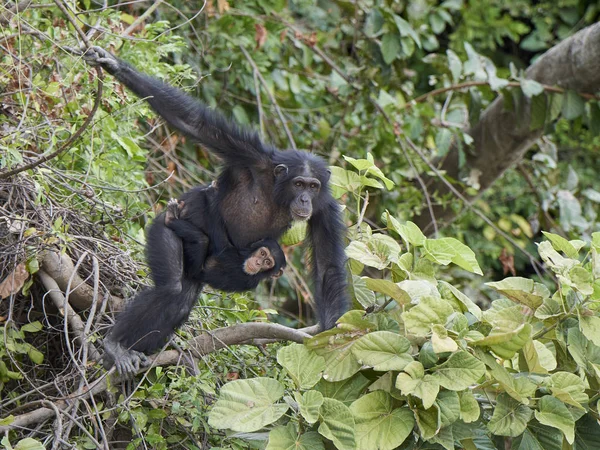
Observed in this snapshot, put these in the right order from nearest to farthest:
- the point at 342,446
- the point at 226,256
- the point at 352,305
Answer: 1. the point at 342,446
2. the point at 352,305
3. the point at 226,256

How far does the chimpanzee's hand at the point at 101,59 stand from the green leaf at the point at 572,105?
463 centimetres

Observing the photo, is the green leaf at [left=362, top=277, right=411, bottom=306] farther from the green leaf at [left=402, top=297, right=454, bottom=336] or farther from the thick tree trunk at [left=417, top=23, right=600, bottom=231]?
the thick tree trunk at [left=417, top=23, right=600, bottom=231]

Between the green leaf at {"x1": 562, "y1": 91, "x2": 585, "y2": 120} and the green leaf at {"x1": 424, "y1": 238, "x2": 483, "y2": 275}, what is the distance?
409cm

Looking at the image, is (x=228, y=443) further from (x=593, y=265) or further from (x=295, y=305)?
(x=295, y=305)

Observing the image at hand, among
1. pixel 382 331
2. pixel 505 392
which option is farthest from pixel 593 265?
pixel 382 331

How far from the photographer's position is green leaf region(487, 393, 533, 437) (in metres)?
3.40

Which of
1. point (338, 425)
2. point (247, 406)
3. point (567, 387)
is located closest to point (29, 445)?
point (247, 406)

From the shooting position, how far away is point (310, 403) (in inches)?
132

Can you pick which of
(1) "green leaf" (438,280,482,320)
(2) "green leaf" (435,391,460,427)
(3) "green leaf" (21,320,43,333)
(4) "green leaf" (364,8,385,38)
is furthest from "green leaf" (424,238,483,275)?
(4) "green leaf" (364,8,385,38)

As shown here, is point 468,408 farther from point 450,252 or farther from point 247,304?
point 247,304

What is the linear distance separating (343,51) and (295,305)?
9.69 feet

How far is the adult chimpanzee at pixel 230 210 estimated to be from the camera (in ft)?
14.0

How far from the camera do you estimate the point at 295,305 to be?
29.6ft

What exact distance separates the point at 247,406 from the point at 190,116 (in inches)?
73.2
